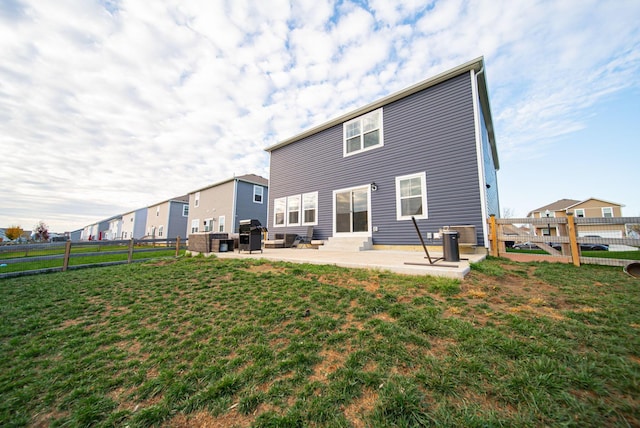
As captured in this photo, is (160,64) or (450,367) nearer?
(450,367)

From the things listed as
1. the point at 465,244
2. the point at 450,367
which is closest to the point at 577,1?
the point at 465,244

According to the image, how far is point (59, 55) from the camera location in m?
7.10

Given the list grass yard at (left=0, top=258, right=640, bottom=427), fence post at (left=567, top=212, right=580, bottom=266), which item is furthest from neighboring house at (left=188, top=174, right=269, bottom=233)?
fence post at (left=567, top=212, right=580, bottom=266)

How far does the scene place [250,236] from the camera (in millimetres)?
8289

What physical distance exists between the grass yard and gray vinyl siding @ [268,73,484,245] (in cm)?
358

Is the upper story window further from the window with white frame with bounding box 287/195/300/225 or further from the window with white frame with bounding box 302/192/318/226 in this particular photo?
the window with white frame with bounding box 287/195/300/225

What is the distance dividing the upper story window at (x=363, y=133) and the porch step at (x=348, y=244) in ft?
12.7

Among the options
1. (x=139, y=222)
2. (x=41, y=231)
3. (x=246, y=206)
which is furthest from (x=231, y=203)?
(x=41, y=231)

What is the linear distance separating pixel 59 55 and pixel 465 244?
554 inches

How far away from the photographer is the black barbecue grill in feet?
27.4

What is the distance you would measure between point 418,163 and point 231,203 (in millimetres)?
15327

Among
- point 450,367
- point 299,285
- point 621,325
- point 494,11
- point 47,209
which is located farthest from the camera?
point 47,209

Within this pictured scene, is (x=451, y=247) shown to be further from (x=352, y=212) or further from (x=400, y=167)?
(x=352, y=212)

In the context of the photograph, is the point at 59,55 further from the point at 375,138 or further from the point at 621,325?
the point at 621,325
